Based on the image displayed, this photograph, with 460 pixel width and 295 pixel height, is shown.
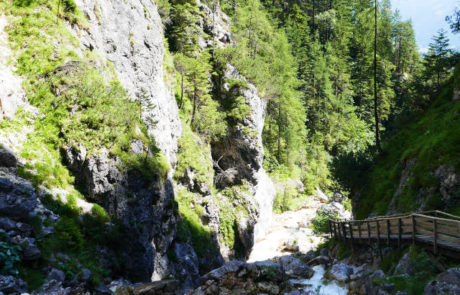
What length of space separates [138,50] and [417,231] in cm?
1912

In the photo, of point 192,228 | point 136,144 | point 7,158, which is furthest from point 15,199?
point 192,228

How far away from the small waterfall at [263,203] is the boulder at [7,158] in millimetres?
24470

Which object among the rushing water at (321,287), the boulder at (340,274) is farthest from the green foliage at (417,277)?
the boulder at (340,274)

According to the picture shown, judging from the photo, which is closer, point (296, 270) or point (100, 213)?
point (100, 213)

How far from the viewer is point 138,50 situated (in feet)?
64.3

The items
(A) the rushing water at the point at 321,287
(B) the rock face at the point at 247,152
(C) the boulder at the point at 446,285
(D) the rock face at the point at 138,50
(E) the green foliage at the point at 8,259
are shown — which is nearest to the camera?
(C) the boulder at the point at 446,285

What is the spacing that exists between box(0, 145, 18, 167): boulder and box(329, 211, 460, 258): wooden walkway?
43.5 feet

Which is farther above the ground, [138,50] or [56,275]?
[138,50]

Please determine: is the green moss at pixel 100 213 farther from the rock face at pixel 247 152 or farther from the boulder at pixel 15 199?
the rock face at pixel 247 152

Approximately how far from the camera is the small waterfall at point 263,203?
30950mm

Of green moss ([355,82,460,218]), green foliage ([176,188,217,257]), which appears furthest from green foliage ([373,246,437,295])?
green foliage ([176,188,217,257])

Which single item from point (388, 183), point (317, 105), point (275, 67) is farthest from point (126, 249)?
point (317, 105)

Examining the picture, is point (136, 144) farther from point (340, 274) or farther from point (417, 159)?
point (417, 159)

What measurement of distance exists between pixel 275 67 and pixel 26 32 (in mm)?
39481
